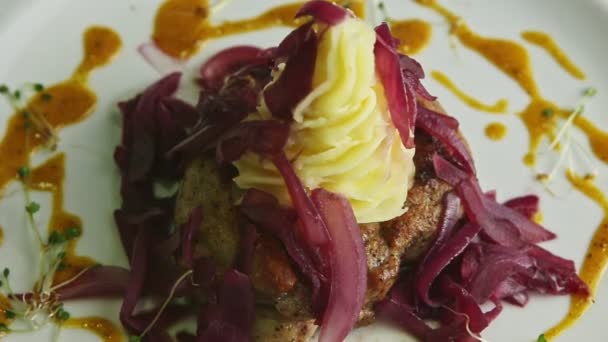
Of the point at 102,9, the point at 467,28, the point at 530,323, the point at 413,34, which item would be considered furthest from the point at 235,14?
the point at 530,323

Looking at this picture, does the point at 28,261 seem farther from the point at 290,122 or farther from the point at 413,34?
the point at 413,34

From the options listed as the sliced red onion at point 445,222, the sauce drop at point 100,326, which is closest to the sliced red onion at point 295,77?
the sliced red onion at point 445,222

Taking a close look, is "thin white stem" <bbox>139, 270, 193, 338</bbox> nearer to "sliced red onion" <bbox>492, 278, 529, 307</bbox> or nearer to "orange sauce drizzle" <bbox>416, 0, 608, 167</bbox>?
"sliced red onion" <bbox>492, 278, 529, 307</bbox>

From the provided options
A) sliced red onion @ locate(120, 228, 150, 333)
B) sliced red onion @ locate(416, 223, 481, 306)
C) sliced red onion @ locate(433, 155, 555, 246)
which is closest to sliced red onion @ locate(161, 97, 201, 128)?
sliced red onion @ locate(120, 228, 150, 333)

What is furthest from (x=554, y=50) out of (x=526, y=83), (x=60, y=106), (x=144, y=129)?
(x=60, y=106)

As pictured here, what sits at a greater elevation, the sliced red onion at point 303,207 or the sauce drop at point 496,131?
the sliced red onion at point 303,207

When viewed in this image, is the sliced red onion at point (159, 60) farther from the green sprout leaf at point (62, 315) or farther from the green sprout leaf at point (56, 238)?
the green sprout leaf at point (62, 315)
